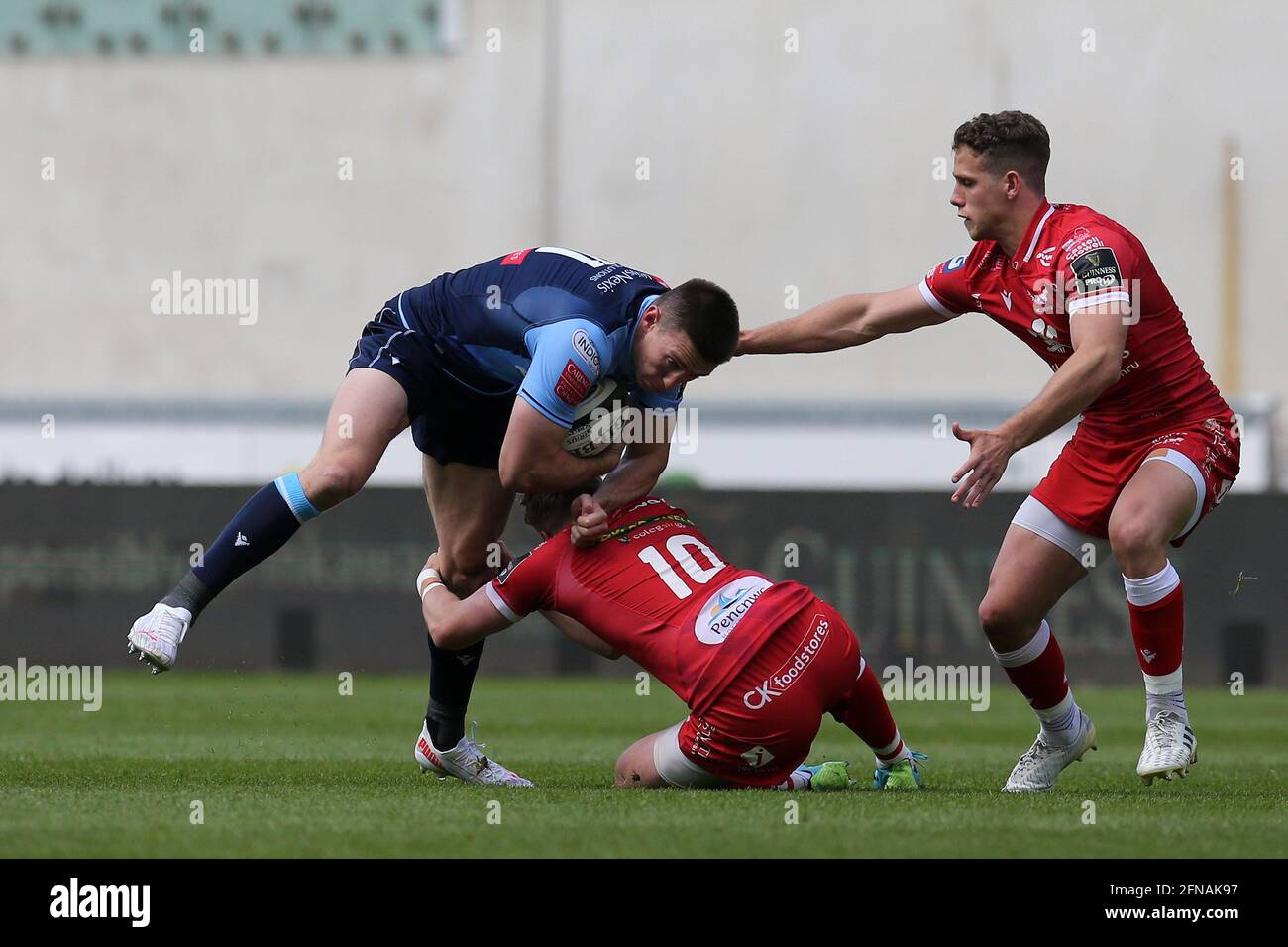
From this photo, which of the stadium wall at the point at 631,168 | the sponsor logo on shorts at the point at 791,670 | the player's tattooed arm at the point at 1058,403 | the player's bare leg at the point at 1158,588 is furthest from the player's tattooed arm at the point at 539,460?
the stadium wall at the point at 631,168

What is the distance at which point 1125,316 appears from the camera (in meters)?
6.19

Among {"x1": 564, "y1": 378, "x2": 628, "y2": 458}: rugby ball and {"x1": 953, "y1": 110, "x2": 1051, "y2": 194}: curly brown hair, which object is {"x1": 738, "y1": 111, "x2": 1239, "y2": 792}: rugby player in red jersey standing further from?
{"x1": 564, "y1": 378, "x2": 628, "y2": 458}: rugby ball

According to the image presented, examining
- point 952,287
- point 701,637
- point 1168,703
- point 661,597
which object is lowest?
point 1168,703

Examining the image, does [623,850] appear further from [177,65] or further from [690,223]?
[177,65]

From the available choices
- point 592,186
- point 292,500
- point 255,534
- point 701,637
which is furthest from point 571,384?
point 592,186

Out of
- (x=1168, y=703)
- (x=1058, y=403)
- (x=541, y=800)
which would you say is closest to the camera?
(x=541, y=800)

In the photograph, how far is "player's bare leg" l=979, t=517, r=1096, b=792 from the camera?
6629 millimetres

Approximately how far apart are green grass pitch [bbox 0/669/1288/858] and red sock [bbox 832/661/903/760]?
0.62 ft

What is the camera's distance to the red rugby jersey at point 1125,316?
6266mm

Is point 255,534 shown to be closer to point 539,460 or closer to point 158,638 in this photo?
point 158,638

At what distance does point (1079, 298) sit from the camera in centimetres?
617

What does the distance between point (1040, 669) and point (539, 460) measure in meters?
2.05
